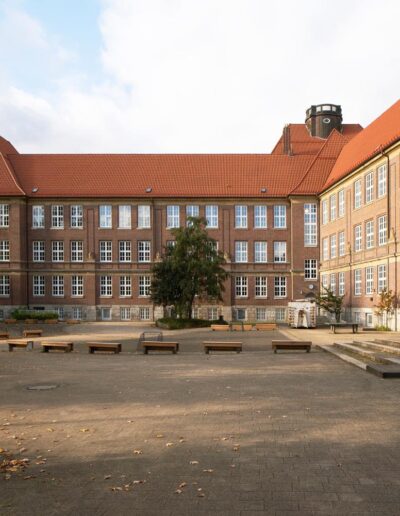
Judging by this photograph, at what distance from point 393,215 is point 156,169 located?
27.1 meters

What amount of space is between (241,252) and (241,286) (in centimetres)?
315

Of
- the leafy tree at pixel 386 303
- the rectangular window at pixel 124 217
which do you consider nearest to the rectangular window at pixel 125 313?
the rectangular window at pixel 124 217

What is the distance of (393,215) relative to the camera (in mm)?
37094

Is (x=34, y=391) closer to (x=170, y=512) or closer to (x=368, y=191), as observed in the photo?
(x=170, y=512)

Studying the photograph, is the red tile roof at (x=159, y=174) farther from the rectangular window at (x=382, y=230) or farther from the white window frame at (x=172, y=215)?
the rectangular window at (x=382, y=230)

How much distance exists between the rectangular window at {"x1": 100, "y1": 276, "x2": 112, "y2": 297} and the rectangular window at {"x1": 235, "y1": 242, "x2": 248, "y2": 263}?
466 inches

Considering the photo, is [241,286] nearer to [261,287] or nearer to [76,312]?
[261,287]

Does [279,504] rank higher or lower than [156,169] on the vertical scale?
lower

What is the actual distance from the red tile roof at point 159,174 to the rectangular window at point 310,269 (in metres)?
6.72

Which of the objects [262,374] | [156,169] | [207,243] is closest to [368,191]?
[207,243]

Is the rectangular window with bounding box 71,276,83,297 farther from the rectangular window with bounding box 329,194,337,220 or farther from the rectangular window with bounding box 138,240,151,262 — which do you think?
the rectangular window with bounding box 329,194,337,220

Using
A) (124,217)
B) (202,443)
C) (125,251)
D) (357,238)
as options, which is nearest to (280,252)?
(357,238)

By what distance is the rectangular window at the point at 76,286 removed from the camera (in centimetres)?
5528

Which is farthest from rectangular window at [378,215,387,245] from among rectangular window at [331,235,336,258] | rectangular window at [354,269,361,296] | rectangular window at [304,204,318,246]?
rectangular window at [304,204,318,246]
